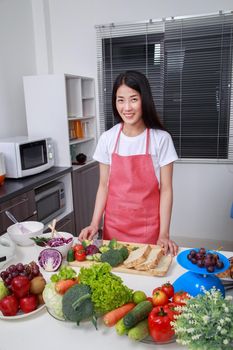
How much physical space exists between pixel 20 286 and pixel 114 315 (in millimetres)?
286

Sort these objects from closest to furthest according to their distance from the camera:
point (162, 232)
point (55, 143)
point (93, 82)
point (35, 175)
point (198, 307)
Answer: point (198, 307) → point (162, 232) → point (35, 175) → point (55, 143) → point (93, 82)

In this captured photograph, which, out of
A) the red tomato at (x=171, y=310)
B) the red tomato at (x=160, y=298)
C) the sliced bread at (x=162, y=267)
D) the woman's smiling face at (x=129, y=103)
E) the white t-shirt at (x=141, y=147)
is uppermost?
the woman's smiling face at (x=129, y=103)

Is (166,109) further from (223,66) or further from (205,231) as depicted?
(205,231)

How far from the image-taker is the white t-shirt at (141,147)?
5.15ft

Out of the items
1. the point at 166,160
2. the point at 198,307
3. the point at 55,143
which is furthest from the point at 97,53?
the point at 198,307

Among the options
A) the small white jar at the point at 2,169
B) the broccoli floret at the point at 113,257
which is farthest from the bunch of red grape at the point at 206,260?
the small white jar at the point at 2,169

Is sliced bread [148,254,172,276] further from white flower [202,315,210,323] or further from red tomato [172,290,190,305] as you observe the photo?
white flower [202,315,210,323]

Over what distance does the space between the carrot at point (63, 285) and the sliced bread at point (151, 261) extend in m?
0.31

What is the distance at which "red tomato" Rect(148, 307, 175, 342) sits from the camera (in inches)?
30.1

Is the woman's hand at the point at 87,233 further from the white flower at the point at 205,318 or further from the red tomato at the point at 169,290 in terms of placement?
the white flower at the point at 205,318

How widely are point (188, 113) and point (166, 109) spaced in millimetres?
222

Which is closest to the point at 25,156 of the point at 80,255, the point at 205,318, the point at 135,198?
the point at 135,198

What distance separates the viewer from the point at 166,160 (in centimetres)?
156

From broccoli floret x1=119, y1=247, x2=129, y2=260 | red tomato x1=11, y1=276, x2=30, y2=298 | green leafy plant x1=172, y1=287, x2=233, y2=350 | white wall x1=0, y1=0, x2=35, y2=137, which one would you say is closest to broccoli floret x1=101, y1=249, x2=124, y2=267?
broccoli floret x1=119, y1=247, x2=129, y2=260
